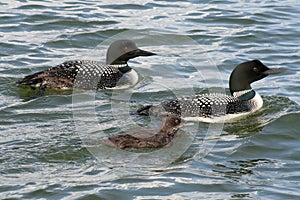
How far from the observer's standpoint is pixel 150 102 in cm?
1086

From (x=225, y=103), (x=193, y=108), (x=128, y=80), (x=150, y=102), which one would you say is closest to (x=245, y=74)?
(x=225, y=103)

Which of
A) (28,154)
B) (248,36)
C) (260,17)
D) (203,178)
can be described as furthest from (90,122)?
(260,17)

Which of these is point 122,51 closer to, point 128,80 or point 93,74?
point 128,80

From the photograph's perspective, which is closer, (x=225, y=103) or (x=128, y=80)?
(x=225, y=103)

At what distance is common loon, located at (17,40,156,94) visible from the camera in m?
11.1

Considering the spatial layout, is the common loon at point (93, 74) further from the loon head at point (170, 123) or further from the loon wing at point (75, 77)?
the loon head at point (170, 123)

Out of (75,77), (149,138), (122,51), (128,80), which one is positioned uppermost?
(122,51)

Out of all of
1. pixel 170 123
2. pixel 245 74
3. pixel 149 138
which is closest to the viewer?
pixel 149 138

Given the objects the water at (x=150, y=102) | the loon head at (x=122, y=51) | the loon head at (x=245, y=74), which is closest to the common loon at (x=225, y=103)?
the loon head at (x=245, y=74)

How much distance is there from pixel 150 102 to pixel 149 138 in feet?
6.56

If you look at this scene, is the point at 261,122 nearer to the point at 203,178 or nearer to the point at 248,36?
the point at 203,178

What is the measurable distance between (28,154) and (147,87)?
3.53 metres

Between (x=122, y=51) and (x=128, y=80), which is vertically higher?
(x=122, y=51)

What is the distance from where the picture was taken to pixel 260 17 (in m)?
15.7
